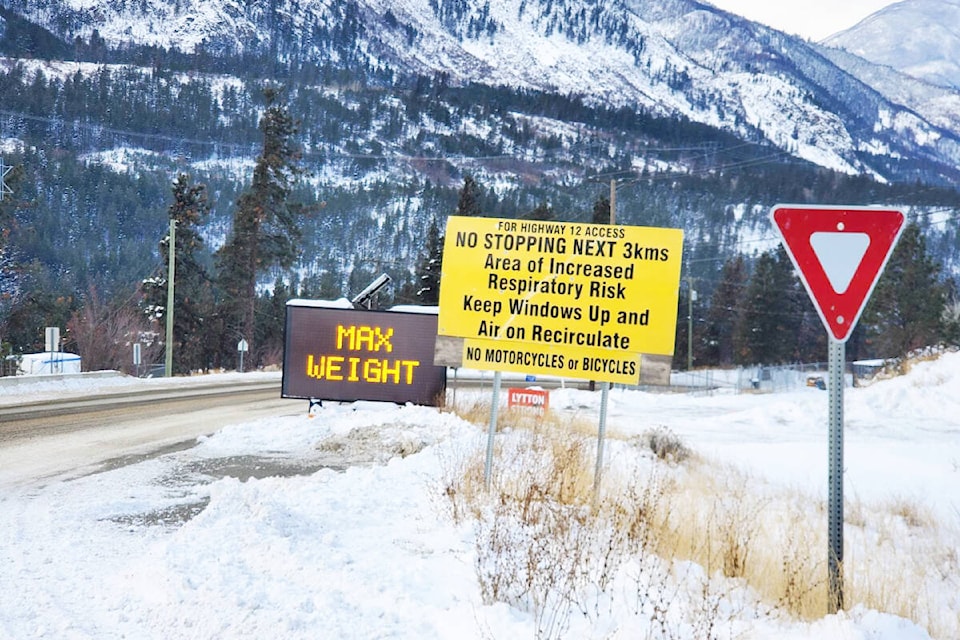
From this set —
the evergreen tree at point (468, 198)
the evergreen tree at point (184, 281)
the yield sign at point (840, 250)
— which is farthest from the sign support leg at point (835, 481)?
the evergreen tree at point (468, 198)

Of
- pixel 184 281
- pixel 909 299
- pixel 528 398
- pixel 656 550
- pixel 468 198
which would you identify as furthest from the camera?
pixel 909 299

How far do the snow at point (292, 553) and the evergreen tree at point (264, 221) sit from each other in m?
35.3

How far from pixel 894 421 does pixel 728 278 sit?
61.9 m

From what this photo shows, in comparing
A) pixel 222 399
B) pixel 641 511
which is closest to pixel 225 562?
pixel 641 511

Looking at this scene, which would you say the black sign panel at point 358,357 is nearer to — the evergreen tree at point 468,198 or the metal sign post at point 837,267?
the metal sign post at point 837,267

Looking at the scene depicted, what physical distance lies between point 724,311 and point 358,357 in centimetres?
7549

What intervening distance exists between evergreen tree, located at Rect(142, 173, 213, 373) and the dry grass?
3751cm

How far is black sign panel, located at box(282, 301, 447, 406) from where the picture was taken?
46.2ft

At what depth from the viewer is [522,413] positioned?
15820mm

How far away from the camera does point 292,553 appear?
218 inches

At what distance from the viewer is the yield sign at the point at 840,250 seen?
4906 mm

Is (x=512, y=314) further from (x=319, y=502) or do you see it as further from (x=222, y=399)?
(x=222, y=399)

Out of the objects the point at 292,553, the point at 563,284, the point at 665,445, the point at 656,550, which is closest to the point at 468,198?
the point at 665,445

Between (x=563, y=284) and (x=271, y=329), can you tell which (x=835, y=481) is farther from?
(x=271, y=329)
